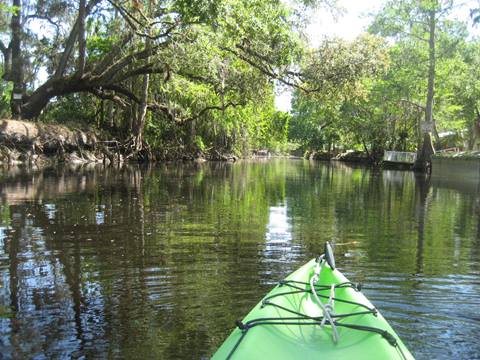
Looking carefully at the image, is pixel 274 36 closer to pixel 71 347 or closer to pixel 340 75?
pixel 340 75

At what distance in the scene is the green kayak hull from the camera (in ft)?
10.0

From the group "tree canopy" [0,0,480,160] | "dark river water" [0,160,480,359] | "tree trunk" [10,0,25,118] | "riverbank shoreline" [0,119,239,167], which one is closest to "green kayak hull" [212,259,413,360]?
"dark river water" [0,160,480,359]

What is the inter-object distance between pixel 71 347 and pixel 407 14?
34535mm

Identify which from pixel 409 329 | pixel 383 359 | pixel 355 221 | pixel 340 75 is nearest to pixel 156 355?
pixel 383 359

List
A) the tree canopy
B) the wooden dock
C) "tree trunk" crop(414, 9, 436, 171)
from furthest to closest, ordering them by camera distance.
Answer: the wooden dock → "tree trunk" crop(414, 9, 436, 171) → the tree canopy

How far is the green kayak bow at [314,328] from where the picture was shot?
3076 mm

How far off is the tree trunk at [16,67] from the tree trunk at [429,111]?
2447 centimetres

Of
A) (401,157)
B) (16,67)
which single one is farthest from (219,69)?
(401,157)

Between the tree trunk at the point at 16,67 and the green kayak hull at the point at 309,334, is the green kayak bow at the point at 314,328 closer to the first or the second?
the green kayak hull at the point at 309,334

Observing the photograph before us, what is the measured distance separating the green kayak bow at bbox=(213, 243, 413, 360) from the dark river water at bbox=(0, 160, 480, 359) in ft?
2.71

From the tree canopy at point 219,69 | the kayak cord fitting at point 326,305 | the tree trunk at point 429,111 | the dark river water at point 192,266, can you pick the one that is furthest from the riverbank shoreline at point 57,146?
the kayak cord fitting at point 326,305

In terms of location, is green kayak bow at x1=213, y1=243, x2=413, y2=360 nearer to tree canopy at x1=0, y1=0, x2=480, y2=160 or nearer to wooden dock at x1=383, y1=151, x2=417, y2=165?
tree canopy at x1=0, y1=0, x2=480, y2=160

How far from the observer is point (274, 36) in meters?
19.7

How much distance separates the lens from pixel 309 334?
11.3 ft
